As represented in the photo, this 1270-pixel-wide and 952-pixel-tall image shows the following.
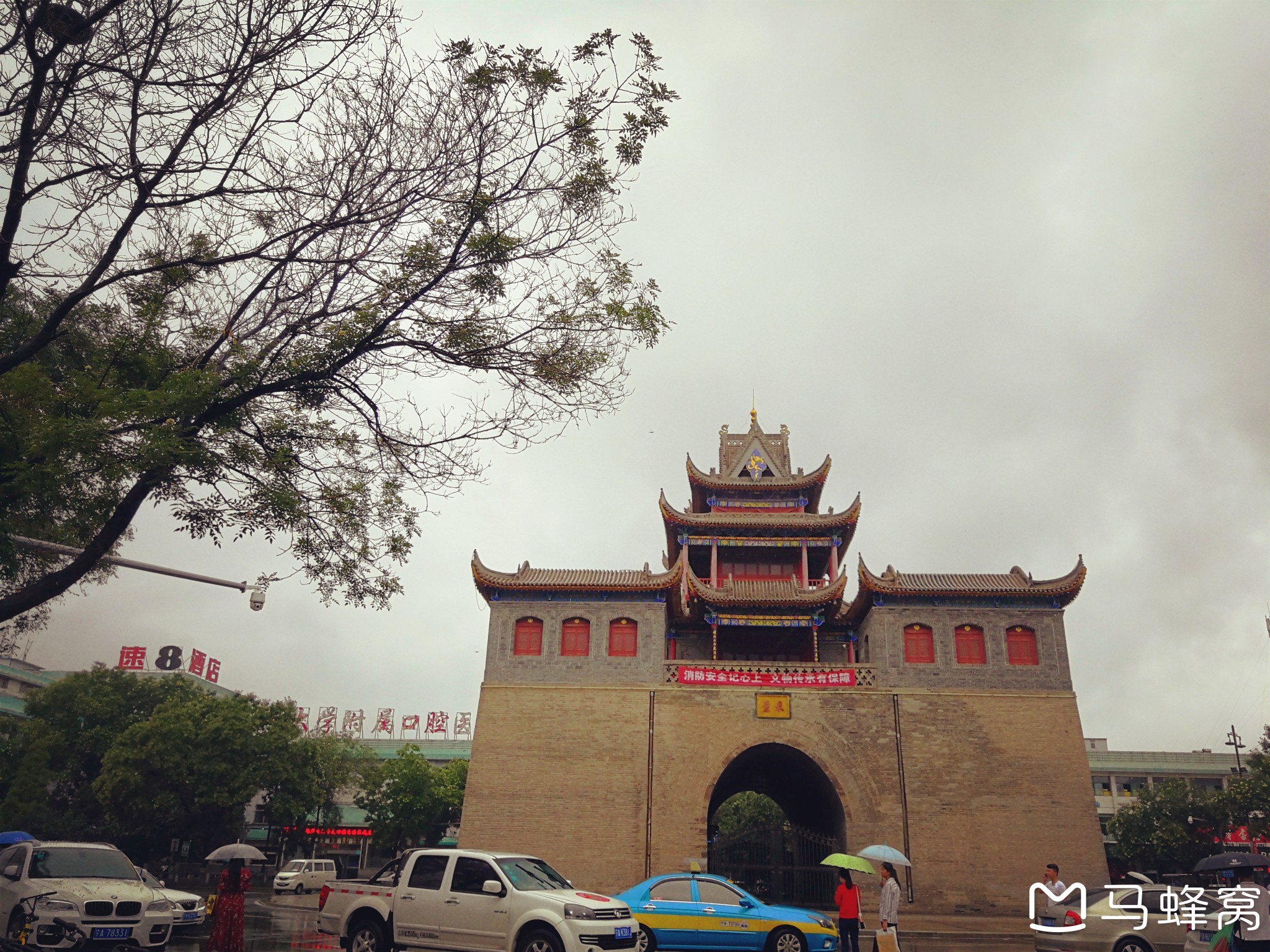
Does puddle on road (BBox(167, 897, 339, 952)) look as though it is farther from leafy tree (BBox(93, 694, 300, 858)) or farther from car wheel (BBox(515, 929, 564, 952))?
leafy tree (BBox(93, 694, 300, 858))

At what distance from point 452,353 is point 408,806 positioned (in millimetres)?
39161

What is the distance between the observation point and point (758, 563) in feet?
108

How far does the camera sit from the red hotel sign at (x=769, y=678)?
26.3 metres

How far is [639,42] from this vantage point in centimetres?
838

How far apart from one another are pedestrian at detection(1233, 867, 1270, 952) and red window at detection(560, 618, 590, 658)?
20.0m

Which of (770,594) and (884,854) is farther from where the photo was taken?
(770,594)

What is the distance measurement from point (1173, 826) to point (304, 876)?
32.1 metres

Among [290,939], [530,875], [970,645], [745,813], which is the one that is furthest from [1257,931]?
[745,813]

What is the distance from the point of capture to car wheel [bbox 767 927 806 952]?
12.2 m

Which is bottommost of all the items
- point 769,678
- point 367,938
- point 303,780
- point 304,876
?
point 367,938

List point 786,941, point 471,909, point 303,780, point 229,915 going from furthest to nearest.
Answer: point 303,780 < point 786,941 < point 229,915 < point 471,909

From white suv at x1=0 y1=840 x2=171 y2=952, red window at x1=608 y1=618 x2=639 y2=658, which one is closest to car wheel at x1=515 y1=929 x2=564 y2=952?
white suv at x1=0 y1=840 x2=171 y2=952

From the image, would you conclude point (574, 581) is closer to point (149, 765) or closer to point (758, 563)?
point (758, 563)

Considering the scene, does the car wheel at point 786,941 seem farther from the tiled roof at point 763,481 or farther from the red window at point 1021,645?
the tiled roof at point 763,481
